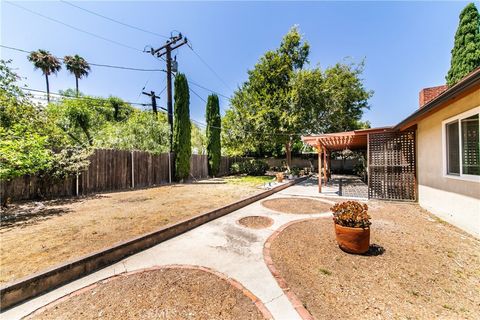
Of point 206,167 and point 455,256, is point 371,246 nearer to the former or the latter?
point 455,256

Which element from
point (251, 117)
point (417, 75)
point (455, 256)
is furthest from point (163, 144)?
point (417, 75)

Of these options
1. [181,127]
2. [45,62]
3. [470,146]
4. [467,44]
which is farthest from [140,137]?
[45,62]

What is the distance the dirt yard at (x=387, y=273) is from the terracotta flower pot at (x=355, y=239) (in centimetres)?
12

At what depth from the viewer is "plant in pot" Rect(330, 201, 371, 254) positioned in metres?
3.21

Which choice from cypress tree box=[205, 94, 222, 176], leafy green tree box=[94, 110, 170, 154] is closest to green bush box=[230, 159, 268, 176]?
cypress tree box=[205, 94, 222, 176]

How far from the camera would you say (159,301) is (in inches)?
84.0

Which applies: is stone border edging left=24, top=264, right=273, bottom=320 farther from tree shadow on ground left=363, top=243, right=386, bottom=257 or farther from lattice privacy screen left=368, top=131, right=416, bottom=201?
lattice privacy screen left=368, top=131, right=416, bottom=201

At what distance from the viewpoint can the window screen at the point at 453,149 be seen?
15.0 ft

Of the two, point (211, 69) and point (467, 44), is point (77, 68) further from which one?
point (467, 44)

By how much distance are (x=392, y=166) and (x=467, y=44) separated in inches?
412

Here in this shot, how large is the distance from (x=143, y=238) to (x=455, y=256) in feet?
17.8

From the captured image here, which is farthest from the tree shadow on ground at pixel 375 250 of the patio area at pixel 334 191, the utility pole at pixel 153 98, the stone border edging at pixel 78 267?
the utility pole at pixel 153 98

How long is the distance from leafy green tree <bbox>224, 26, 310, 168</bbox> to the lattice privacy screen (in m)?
5.68

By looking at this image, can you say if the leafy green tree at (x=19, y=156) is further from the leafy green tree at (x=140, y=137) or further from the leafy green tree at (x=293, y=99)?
the leafy green tree at (x=293, y=99)
